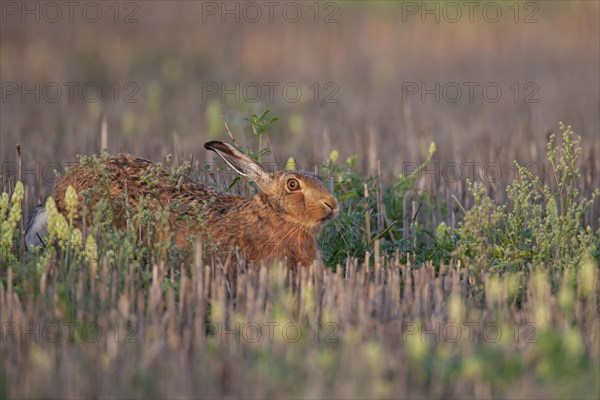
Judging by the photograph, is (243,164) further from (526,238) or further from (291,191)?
(526,238)

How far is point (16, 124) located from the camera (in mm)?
11938

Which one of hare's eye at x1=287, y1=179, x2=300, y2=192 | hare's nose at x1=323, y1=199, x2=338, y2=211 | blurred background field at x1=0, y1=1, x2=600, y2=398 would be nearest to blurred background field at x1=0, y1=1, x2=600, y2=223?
blurred background field at x1=0, y1=1, x2=600, y2=398

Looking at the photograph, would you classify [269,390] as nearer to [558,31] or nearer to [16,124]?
[16,124]

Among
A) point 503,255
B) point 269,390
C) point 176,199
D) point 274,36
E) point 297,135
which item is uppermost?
point 274,36

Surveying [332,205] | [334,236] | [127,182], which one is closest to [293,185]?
[332,205]

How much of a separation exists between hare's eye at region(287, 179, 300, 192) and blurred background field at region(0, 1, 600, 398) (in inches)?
18.6

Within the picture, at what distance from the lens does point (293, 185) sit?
258 inches

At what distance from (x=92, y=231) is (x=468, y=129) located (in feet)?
24.9

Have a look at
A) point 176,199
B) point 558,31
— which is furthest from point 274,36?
point 176,199

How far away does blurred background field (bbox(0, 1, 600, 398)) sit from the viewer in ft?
13.5

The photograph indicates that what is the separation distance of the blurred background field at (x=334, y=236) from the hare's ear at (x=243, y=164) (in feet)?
1.67

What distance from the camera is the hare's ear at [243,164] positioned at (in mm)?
6676

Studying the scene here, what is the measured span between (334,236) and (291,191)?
648 mm

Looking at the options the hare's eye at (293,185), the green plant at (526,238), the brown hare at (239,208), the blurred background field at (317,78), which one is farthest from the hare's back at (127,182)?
the green plant at (526,238)
